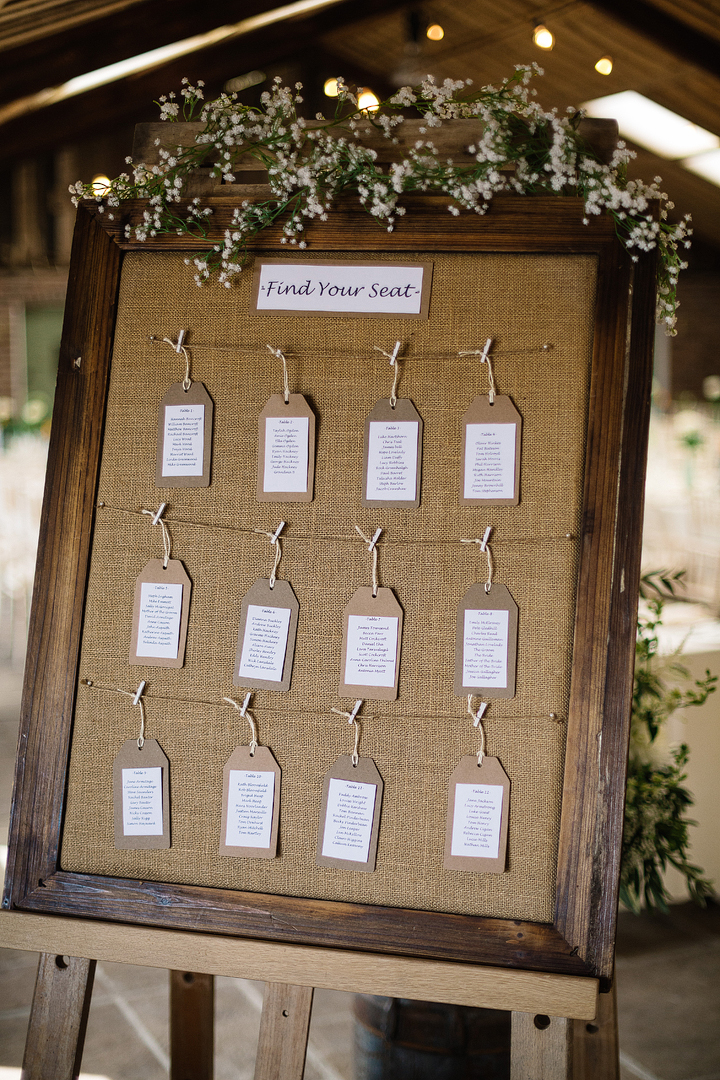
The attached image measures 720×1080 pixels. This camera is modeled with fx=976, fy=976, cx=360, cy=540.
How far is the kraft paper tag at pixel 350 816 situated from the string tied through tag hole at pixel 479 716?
13 cm

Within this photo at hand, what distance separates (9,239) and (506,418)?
397 inches

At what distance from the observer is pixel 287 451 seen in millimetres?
1267

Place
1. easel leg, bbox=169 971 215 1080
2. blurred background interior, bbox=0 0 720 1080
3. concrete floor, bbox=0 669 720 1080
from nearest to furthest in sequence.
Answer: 1. easel leg, bbox=169 971 215 1080
2. concrete floor, bbox=0 669 720 1080
3. blurred background interior, bbox=0 0 720 1080

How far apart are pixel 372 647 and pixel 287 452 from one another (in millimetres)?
275

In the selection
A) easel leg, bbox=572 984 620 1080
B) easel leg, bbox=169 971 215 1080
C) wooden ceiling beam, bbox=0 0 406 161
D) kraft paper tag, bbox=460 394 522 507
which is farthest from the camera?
wooden ceiling beam, bbox=0 0 406 161

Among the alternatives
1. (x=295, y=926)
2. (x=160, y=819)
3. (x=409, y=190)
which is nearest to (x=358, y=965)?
(x=295, y=926)

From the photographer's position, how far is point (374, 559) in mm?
1232

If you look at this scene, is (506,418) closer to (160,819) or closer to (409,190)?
(409,190)

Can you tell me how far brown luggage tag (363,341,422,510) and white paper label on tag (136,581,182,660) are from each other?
284mm

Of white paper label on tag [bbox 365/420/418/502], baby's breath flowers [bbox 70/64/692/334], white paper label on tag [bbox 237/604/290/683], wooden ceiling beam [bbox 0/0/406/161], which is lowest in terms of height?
white paper label on tag [bbox 237/604/290/683]

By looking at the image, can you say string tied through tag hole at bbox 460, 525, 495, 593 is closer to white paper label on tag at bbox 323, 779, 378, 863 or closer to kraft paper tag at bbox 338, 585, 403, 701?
kraft paper tag at bbox 338, 585, 403, 701

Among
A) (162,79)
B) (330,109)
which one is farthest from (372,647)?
(330,109)

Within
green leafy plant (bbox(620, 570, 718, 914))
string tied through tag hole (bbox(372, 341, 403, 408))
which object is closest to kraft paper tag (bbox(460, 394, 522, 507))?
string tied through tag hole (bbox(372, 341, 403, 408))

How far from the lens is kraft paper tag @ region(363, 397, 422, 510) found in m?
1.24
